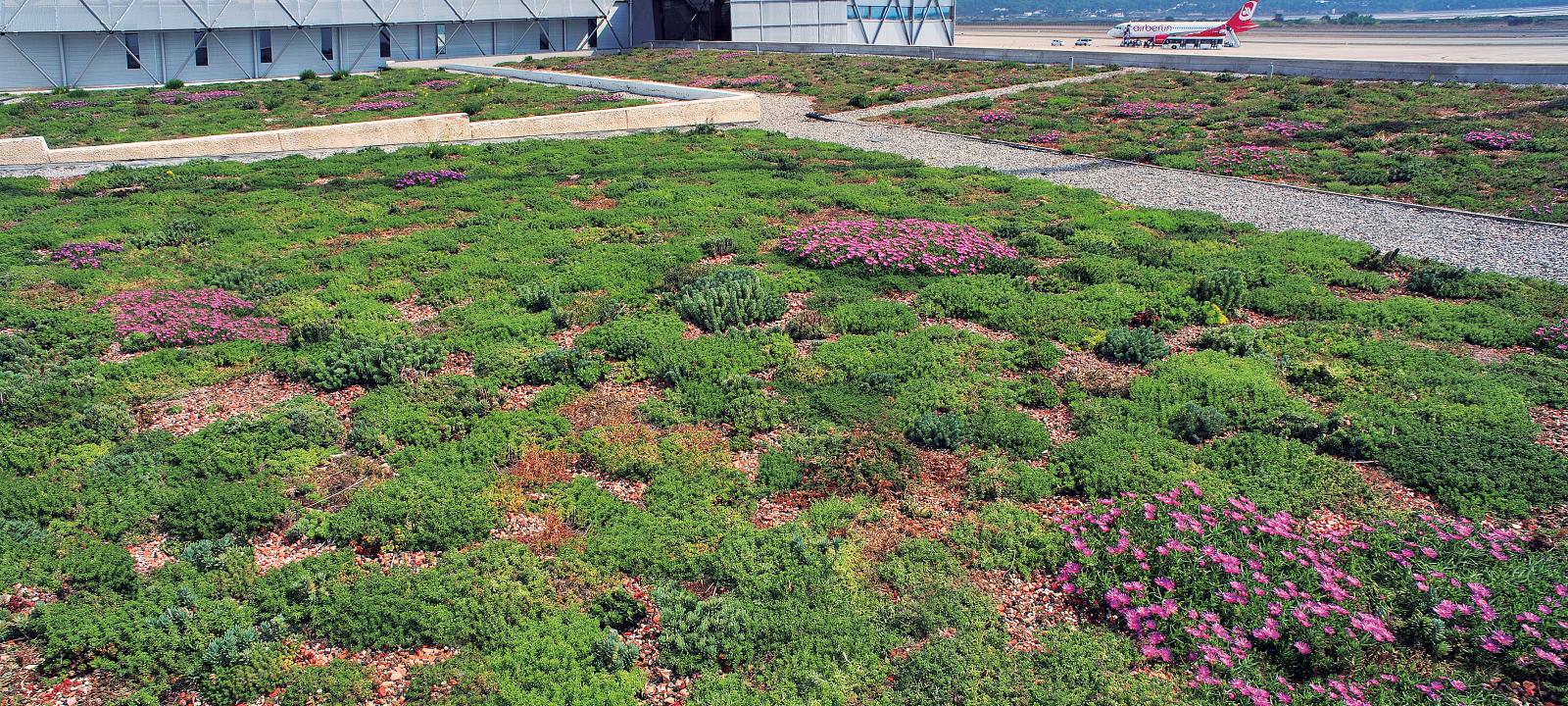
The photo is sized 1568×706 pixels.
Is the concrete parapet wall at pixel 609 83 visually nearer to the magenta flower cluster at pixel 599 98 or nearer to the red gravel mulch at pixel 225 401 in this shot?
the magenta flower cluster at pixel 599 98

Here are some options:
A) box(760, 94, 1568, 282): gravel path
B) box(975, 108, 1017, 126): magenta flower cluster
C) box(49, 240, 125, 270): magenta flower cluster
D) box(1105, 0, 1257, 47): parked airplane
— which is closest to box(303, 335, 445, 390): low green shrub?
box(49, 240, 125, 270): magenta flower cluster

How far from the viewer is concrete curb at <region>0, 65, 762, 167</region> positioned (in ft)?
70.2

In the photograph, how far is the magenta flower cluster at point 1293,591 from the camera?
19.4 feet

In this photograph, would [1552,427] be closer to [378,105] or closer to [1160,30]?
[378,105]

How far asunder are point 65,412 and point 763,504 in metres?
6.89

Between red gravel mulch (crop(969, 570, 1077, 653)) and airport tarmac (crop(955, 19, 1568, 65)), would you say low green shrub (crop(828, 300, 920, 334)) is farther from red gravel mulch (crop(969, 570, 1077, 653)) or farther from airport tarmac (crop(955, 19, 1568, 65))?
airport tarmac (crop(955, 19, 1568, 65))

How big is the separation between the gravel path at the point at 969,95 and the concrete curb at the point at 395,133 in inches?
131

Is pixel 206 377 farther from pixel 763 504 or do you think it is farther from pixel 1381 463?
pixel 1381 463

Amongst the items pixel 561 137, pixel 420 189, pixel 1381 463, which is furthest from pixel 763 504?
pixel 561 137

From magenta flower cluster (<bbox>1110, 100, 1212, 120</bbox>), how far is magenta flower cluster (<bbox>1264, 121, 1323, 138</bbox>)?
274 cm

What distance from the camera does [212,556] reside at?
22.9 ft

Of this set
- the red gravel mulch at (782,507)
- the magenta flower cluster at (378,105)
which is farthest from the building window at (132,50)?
the red gravel mulch at (782,507)

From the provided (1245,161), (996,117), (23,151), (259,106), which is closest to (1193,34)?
(996,117)

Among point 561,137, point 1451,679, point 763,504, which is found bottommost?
point 1451,679
